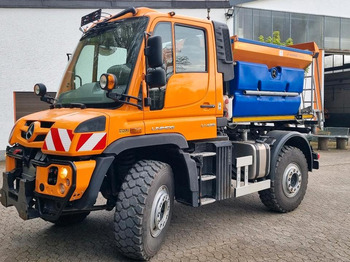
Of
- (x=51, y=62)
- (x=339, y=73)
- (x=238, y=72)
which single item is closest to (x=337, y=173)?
(x=238, y=72)

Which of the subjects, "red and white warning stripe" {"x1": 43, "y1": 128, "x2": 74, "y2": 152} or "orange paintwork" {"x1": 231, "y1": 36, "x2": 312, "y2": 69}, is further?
"orange paintwork" {"x1": 231, "y1": 36, "x2": 312, "y2": 69}

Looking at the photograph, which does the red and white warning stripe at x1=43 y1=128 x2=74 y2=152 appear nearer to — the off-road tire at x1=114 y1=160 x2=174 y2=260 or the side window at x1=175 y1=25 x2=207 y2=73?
the off-road tire at x1=114 y1=160 x2=174 y2=260

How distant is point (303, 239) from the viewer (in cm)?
475

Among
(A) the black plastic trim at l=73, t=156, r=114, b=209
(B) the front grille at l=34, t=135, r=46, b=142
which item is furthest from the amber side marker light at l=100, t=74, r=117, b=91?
(B) the front grille at l=34, t=135, r=46, b=142

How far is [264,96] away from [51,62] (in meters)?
9.40

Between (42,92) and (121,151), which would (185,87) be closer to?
(121,151)

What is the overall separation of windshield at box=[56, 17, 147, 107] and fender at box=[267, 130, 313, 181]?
289cm

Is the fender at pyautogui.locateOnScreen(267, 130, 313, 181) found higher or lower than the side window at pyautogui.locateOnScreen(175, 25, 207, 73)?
lower

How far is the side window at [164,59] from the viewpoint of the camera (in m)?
4.22

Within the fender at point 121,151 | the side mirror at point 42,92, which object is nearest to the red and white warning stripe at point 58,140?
the fender at point 121,151

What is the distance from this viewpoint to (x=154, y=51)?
380cm

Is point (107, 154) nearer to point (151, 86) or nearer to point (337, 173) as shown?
point (151, 86)

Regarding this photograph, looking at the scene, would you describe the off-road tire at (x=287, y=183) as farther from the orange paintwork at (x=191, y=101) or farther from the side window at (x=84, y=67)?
the side window at (x=84, y=67)

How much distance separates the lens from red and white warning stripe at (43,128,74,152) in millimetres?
3564
